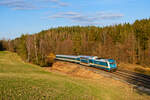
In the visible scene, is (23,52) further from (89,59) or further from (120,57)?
(120,57)

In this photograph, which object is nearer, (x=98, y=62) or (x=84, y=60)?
(x=98, y=62)

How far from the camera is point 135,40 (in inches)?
2157

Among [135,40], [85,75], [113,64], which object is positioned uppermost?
[135,40]

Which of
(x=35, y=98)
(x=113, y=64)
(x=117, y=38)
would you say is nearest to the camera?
(x=35, y=98)

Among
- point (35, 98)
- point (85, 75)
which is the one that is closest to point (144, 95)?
point (35, 98)

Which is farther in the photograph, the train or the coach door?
the coach door

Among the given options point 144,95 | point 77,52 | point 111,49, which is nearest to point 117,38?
point 111,49

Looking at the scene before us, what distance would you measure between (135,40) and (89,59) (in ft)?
84.9

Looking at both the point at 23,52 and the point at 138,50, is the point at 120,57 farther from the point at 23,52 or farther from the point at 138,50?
the point at 23,52

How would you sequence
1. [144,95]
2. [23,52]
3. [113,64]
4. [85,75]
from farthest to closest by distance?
[23,52], [85,75], [113,64], [144,95]

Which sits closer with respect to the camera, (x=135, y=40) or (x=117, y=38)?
(x=135, y=40)

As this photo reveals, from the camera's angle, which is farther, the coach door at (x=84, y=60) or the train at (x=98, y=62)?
the coach door at (x=84, y=60)

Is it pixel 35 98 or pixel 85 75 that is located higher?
pixel 35 98

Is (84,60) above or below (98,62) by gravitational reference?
below
